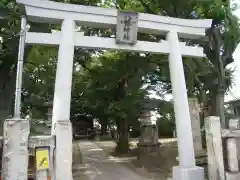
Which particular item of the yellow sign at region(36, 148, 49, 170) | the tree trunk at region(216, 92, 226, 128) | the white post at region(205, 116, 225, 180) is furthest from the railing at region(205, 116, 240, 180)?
the tree trunk at region(216, 92, 226, 128)

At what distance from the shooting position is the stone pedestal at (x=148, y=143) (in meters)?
11.5

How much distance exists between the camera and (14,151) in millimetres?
5207

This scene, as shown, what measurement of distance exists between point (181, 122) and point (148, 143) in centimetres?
455

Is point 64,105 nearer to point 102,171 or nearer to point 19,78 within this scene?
point 19,78

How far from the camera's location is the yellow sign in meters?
5.33

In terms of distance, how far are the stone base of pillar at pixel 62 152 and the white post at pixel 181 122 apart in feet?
10.6

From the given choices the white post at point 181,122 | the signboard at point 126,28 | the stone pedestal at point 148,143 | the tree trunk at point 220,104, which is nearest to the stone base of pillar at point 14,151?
the signboard at point 126,28

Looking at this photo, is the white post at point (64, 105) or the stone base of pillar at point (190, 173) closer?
the white post at point (64, 105)

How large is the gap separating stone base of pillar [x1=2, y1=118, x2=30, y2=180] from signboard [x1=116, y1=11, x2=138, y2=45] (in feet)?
12.3

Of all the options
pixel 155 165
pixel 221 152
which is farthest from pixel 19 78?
pixel 155 165

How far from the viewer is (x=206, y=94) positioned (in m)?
14.5

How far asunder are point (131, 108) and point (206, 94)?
16.7ft

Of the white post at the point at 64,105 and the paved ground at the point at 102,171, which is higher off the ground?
the white post at the point at 64,105

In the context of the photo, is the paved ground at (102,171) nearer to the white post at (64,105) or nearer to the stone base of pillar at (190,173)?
the stone base of pillar at (190,173)
